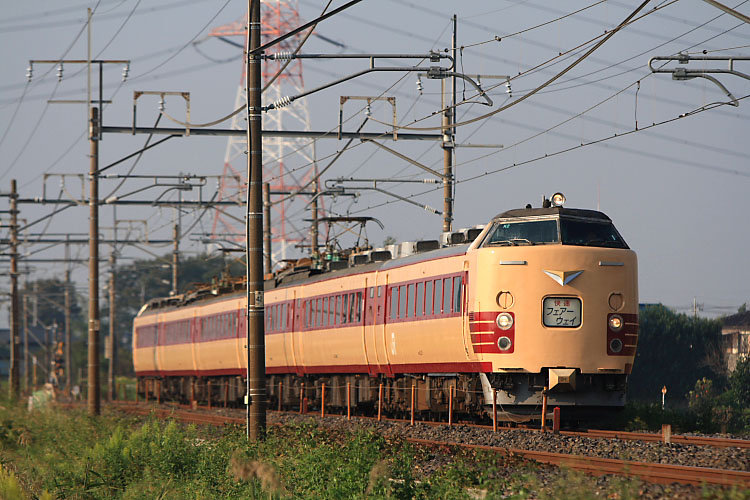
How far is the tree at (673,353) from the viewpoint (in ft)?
227

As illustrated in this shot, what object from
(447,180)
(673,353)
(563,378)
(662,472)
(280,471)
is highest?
(447,180)

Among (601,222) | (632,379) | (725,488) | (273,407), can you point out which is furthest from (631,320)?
(632,379)

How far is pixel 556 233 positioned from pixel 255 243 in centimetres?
537

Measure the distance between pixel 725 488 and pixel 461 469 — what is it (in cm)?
344

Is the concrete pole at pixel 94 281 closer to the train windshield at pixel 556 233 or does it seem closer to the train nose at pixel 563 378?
the train windshield at pixel 556 233

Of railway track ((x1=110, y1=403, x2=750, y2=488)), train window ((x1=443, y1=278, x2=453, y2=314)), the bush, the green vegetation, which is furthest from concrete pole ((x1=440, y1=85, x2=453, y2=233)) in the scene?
the green vegetation

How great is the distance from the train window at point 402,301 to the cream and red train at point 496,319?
2 cm

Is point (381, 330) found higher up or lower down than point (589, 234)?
lower down

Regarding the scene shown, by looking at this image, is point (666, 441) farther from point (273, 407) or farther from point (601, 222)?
point (273, 407)

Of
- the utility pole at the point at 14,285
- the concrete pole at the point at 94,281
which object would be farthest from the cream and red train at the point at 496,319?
the utility pole at the point at 14,285

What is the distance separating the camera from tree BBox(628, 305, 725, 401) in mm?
69062

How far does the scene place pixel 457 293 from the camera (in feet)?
74.5

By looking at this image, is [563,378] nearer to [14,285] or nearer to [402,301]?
[402,301]

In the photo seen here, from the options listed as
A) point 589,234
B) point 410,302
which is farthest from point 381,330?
point 589,234
